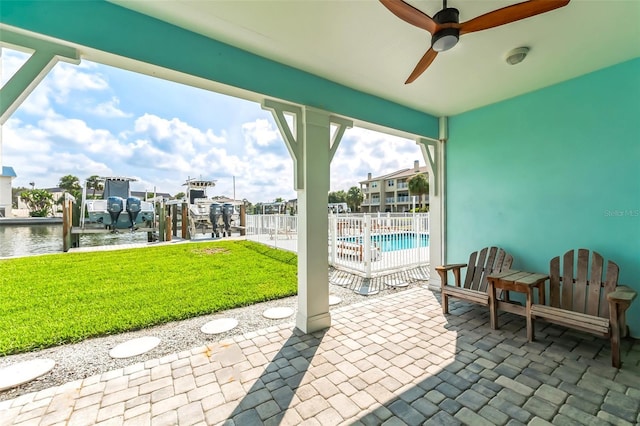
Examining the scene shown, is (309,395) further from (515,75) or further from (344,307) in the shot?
(515,75)

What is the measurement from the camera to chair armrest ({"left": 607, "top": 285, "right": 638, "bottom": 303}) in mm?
2268

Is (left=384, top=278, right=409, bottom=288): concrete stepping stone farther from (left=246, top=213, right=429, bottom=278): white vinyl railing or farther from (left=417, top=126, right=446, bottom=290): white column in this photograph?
(left=417, top=126, right=446, bottom=290): white column

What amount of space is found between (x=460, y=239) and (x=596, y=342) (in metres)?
2.03

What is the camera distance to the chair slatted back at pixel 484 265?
363 cm

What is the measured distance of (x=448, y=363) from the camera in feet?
7.97

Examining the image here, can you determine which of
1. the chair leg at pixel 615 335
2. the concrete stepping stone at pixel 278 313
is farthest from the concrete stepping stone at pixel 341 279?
the chair leg at pixel 615 335

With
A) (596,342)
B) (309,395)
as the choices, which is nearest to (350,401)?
(309,395)

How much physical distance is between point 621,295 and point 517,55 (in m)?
2.55

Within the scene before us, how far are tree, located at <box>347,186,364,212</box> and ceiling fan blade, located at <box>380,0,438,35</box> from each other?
1359 inches

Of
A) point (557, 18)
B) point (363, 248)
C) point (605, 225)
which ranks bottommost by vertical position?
point (363, 248)

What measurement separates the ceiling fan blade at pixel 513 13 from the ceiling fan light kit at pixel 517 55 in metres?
1.04

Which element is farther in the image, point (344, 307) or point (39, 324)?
point (344, 307)

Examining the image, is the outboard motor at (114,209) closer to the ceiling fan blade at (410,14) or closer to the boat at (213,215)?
the boat at (213,215)

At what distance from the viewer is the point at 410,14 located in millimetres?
1683
